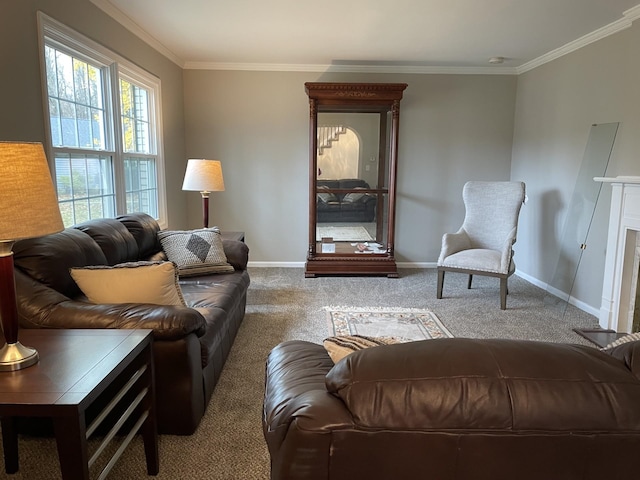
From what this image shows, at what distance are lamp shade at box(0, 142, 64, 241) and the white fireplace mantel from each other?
11.7 ft

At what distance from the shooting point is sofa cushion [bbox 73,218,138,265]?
2.67m

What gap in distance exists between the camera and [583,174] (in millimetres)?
4023

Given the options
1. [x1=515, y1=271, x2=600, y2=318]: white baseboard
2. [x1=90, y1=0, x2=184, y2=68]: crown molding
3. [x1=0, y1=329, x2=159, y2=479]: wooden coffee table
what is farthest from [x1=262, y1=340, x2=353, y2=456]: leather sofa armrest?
[x1=515, y1=271, x2=600, y2=318]: white baseboard

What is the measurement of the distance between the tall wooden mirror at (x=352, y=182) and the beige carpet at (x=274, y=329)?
26cm

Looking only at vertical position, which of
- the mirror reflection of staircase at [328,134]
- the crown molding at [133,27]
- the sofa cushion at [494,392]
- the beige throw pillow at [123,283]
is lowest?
the beige throw pillow at [123,283]

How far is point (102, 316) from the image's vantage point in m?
1.89

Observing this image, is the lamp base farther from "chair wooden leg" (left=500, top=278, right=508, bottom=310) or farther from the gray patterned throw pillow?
"chair wooden leg" (left=500, top=278, right=508, bottom=310)

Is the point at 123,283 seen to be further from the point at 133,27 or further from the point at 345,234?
the point at 345,234

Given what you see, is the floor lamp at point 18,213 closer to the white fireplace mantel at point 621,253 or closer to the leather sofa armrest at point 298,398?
the leather sofa armrest at point 298,398

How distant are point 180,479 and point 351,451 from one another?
50.1 inches

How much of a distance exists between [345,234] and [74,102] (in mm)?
3050

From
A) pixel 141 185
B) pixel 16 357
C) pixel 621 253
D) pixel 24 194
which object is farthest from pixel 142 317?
pixel 621 253

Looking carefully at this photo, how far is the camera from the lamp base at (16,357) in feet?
4.53

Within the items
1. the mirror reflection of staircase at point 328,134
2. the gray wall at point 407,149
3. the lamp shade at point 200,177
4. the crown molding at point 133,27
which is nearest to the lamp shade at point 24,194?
the crown molding at point 133,27
